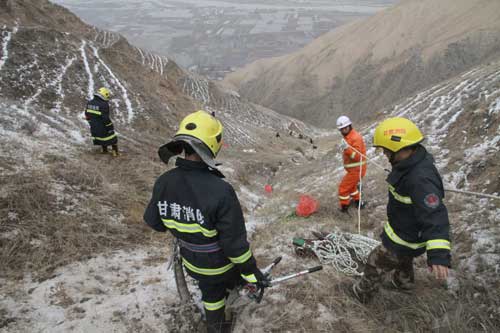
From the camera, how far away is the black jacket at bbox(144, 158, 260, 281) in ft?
7.71

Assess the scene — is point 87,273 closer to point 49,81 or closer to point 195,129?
point 195,129

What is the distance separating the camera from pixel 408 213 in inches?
113

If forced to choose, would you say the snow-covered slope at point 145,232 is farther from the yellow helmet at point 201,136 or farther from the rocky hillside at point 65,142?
the yellow helmet at point 201,136

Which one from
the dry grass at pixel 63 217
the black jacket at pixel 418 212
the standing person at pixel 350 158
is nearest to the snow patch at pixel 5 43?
the dry grass at pixel 63 217

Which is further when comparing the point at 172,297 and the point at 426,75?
the point at 426,75

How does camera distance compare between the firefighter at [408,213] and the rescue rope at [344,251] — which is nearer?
the firefighter at [408,213]

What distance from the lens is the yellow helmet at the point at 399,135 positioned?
107 inches

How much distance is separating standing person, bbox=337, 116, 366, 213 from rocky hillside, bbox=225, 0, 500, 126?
1134 inches

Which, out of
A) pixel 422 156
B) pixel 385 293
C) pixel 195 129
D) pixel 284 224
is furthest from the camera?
pixel 284 224

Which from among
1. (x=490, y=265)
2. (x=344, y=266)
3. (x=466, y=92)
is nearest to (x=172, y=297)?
(x=344, y=266)

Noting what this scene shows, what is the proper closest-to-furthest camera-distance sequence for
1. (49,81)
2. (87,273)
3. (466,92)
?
1. (87,273)
2. (466,92)
3. (49,81)

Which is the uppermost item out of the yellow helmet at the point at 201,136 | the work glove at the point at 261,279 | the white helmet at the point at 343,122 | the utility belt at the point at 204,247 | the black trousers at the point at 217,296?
the yellow helmet at the point at 201,136

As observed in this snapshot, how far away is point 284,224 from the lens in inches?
235

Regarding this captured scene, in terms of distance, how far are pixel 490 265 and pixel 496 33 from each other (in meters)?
46.3
